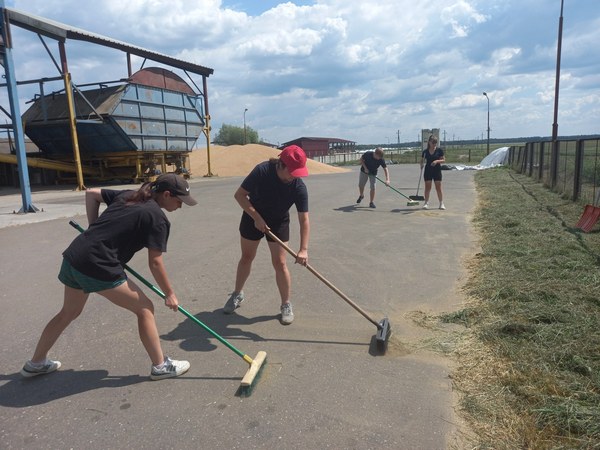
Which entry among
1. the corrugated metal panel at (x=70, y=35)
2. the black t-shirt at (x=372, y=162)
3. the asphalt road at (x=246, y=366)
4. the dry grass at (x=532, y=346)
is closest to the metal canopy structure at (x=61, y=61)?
the corrugated metal panel at (x=70, y=35)

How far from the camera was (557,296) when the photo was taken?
13.8ft

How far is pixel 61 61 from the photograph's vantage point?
54.2 ft

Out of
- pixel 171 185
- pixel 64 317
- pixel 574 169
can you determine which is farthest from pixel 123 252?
pixel 574 169

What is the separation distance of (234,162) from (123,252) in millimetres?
28927

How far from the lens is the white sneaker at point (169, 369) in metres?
3.19

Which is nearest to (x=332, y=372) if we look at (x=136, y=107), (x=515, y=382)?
(x=515, y=382)

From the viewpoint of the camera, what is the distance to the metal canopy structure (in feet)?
35.4

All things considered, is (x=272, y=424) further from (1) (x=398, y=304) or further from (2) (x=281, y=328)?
(1) (x=398, y=304)

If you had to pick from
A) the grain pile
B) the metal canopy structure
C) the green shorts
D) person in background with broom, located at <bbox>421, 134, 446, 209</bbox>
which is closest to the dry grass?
the green shorts

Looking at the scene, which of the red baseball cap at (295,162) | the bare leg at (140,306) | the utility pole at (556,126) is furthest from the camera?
the utility pole at (556,126)

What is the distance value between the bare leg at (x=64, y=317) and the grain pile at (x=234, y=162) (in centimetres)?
2590

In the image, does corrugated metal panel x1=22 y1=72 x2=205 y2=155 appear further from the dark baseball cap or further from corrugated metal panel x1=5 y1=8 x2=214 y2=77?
the dark baseball cap

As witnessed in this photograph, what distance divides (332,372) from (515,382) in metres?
1.24

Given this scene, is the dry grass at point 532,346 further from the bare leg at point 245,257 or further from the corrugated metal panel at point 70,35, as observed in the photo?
the corrugated metal panel at point 70,35
